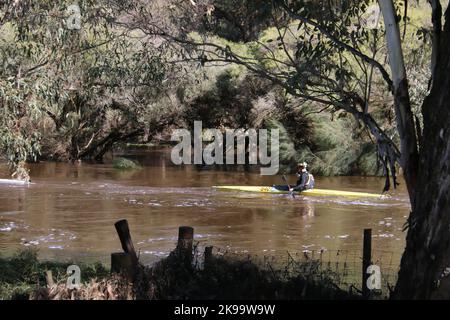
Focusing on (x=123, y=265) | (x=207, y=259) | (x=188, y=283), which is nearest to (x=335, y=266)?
(x=207, y=259)

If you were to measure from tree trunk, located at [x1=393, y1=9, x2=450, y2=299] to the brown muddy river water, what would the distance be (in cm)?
725

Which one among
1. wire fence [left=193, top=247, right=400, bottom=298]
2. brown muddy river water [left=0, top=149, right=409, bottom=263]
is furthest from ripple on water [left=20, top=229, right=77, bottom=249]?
wire fence [left=193, top=247, right=400, bottom=298]

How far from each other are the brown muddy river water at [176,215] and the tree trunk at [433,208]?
7.25m

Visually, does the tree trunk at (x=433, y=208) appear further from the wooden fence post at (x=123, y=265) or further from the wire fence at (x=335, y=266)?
the wooden fence post at (x=123, y=265)

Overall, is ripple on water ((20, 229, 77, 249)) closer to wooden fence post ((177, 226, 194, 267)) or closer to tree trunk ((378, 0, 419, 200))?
wooden fence post ((177, 226, 194, 267))

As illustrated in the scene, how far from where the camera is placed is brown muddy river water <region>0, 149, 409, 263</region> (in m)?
14.6

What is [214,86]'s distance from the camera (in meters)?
31.7

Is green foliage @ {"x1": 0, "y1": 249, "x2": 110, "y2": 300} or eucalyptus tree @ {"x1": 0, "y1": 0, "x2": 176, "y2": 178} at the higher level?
eucalyptus tree @ {"x1": 0, "y1": 0, "x2": 176, "y2": 178}

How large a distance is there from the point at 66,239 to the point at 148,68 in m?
5.50

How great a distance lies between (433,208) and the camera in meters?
5.60

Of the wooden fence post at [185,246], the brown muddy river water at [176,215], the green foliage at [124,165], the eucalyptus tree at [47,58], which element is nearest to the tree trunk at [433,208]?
the wooden fence post at [185,246]

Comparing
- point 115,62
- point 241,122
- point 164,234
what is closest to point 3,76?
point 115,62

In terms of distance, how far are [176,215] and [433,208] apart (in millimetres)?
13543

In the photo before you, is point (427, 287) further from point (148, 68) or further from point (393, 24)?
point (148, 68)
